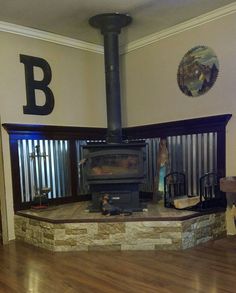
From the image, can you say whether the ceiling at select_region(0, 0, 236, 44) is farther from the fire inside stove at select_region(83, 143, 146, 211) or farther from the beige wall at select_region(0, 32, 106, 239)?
the fire inside stove at select_region(83, 143, 146, 211)

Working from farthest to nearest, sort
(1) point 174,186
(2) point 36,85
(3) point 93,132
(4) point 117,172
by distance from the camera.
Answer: (3) point 93,132 < (2) point 36,85 < (1) point 174,186 < (4) point 117,172

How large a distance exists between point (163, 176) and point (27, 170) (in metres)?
1.86

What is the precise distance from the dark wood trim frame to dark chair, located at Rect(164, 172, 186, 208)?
22.1 inches

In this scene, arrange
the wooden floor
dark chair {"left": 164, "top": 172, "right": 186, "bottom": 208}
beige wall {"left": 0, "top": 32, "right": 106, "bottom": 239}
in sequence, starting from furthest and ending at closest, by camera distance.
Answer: dark chair {"left": 164, "top": 172, "right": 186, "bottom": 208} → beige wall {"left": 0, "top": 32, "right": 106, "bottom": 239} → the wooden floor

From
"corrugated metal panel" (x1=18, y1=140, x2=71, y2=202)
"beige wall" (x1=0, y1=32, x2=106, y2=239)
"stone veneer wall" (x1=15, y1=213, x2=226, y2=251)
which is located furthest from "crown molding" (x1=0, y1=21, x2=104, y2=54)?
"stone veneer wall" (x1=15, y1=213, x2=226, y2=251)

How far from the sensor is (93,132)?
486cm

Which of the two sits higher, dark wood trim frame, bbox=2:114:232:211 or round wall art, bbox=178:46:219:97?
round wall art, bbox=178:46:219:97

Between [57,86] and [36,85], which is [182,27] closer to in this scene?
[57,86]

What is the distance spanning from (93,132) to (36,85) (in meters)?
→ 1.15

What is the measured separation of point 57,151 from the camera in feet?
14.6

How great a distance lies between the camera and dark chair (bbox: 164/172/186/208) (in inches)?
160

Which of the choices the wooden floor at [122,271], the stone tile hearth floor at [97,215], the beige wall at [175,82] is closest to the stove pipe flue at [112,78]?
the beige wall at [175,82]

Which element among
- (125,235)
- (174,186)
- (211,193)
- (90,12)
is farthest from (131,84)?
(125,235)

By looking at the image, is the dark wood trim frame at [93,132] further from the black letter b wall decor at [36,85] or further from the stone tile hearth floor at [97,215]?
the stone tile hearth floor at [97,215]
